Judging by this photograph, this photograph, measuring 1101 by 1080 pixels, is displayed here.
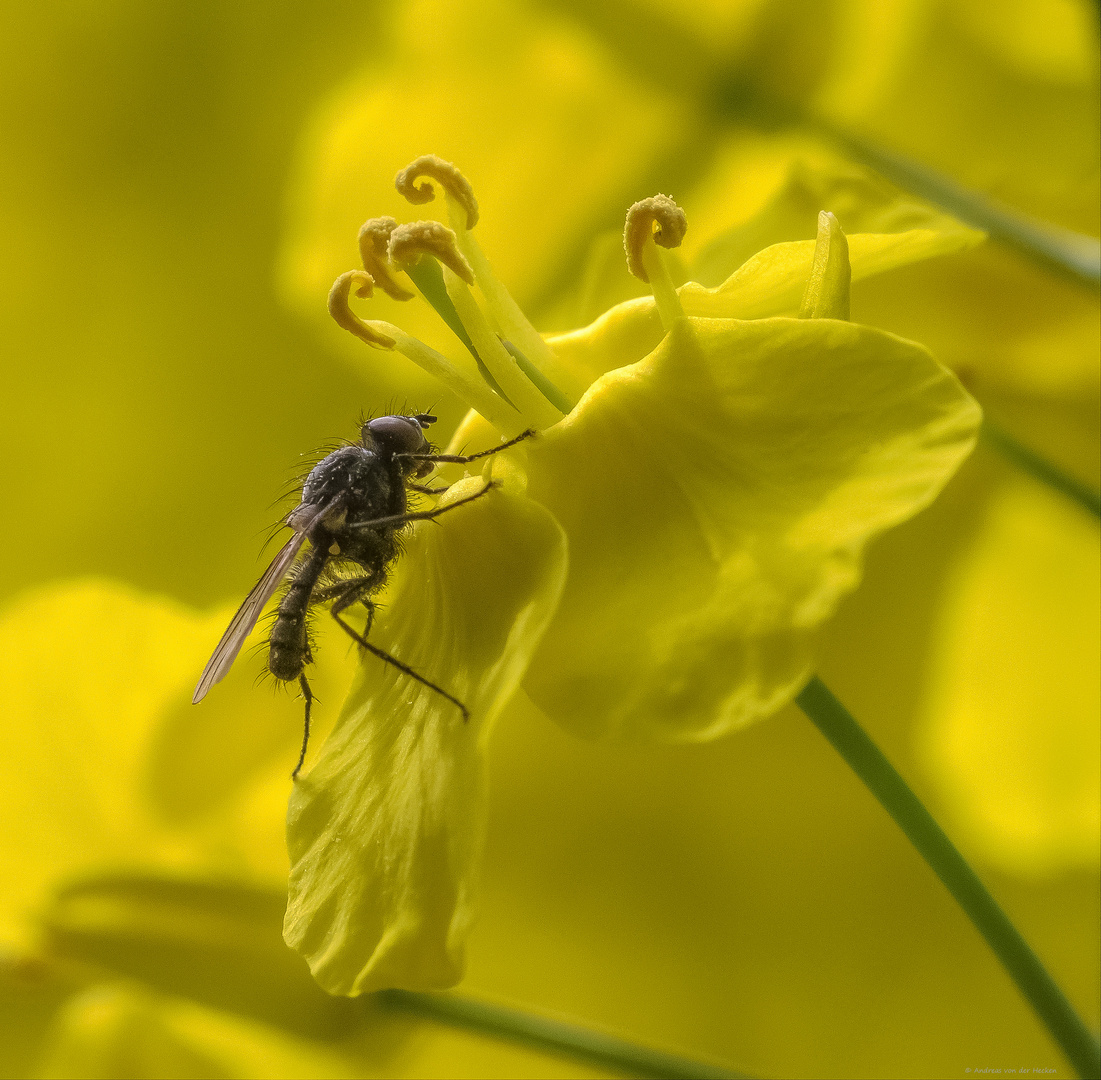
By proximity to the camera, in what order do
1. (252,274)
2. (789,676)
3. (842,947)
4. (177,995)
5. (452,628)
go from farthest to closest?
1. (252,274)
2. (842,947)
3. (177,995)
4. (452,628)
5. (789,676)

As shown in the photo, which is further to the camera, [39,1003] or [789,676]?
[39,1003]

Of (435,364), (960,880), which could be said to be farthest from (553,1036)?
(435,364)

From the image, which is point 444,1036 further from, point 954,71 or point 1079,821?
point 954,71

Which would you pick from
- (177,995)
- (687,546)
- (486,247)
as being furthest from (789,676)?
(486,247)

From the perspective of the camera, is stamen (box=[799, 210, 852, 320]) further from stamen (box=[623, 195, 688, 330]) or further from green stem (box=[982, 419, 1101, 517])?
green stem (box=[982, 419, 1101, 517])

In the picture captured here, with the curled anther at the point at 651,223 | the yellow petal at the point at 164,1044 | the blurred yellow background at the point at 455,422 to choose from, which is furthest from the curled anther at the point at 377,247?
the yellow petal at the point at 164,1044

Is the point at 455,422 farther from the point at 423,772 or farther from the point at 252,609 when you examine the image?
the point at 423,772
